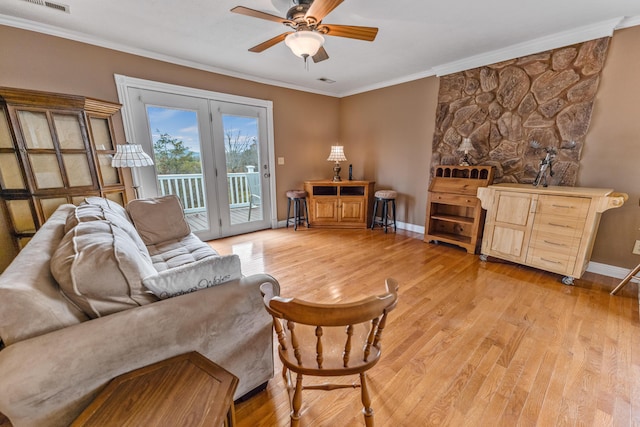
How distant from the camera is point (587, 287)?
2445 millimetres

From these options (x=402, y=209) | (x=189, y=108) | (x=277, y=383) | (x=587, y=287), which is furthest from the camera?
(x=402, y=209)

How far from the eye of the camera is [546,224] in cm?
258

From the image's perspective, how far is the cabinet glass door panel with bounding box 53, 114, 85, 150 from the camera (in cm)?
235

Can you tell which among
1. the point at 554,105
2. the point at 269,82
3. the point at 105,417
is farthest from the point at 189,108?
the point at 554,105

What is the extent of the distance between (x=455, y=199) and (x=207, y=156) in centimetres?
343

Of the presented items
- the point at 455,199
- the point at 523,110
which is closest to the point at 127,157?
the point at 455,199

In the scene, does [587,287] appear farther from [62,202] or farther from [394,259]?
[62,202]

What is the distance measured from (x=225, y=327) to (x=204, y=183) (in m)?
2.97

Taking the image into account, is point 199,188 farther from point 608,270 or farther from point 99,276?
point 608,270

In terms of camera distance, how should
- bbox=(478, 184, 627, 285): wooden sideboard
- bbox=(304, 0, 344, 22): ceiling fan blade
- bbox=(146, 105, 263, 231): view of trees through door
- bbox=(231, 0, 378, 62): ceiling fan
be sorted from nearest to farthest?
1. bbox=(304, 0, 344, 22): ceiling fan blade
2. bbox=(231, 0, 378, 62): ceiling fan
3. bbox=(478, 184, 627, 285): wooden sideboard
4. bbox=(146, 105, 263, 231): view of trees through door

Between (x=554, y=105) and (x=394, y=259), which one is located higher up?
(x=554, y=105)

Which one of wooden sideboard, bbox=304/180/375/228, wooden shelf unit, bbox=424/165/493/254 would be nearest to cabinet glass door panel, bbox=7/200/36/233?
wooden sideboard, bbox=304/180/375/228

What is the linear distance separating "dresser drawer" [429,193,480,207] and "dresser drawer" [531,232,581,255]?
2.36 feet

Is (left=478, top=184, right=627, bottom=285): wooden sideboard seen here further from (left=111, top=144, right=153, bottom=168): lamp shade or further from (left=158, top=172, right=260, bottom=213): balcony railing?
(left=111, top=144, right=153, bottom=168): lamp shade
